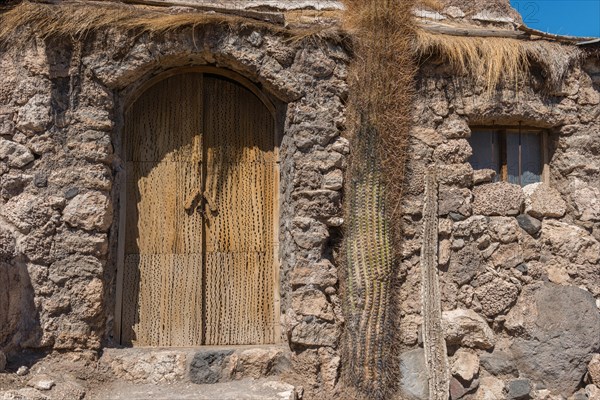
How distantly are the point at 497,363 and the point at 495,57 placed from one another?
241 cm

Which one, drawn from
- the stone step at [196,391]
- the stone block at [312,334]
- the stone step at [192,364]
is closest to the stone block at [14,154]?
the stone step at [192,364]

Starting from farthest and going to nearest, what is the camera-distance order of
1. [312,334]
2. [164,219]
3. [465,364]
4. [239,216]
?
[239,216]
[164,219]
[465,364]
[312,334]

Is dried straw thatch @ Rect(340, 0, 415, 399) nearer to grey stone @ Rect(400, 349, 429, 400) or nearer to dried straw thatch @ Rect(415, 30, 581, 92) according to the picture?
grey stone @ Rect(400, 349, 429, 400)

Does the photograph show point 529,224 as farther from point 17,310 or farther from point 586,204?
point 17,310

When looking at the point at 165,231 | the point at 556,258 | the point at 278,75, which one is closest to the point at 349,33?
the point at 278,75

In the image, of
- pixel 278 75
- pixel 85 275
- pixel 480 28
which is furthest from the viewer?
pixel 480 28

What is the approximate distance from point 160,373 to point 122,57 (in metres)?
2.31

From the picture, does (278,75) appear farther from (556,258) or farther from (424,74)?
(556,258)

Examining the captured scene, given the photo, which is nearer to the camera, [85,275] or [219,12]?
[85,275]

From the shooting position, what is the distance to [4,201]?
5.17 m

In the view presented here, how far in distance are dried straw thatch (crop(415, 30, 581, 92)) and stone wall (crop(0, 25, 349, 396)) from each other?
792mm

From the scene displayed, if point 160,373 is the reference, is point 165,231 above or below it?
above

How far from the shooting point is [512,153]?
6172 millimetres

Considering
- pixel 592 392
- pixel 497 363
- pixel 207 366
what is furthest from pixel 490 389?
pixel 207 366
